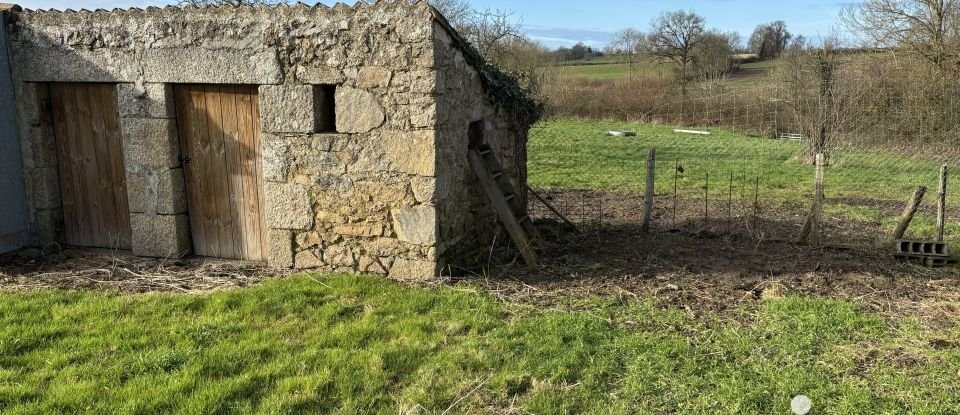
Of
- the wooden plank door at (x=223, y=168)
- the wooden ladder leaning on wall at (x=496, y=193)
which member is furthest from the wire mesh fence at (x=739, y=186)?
the wooden plank door at (x=223, y=168)

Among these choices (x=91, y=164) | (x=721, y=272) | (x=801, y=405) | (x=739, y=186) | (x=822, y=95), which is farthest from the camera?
(x=822, y=95)

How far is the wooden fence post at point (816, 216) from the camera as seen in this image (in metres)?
6.99

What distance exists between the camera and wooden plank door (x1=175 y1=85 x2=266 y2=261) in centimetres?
650

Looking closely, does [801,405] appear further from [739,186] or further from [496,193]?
[739,186]

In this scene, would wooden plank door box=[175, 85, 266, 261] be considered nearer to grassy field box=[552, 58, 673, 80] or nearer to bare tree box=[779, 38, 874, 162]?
bare tree box=[779, 38, 874, 162]

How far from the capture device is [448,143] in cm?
610

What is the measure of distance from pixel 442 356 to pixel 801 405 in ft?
7.16

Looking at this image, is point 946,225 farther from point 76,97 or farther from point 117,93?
point 76,97

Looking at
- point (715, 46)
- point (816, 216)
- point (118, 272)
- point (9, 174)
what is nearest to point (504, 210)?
point (816, 216)

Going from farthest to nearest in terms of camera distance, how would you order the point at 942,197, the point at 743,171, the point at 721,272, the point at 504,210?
the point at 743,171 → the point at 942,197 → the point at 504,210 → the point at 721,272

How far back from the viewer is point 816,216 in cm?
713

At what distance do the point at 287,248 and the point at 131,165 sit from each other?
193cm

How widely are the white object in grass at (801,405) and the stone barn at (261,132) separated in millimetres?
3175

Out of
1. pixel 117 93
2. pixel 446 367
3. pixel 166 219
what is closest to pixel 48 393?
pixel 446 367
